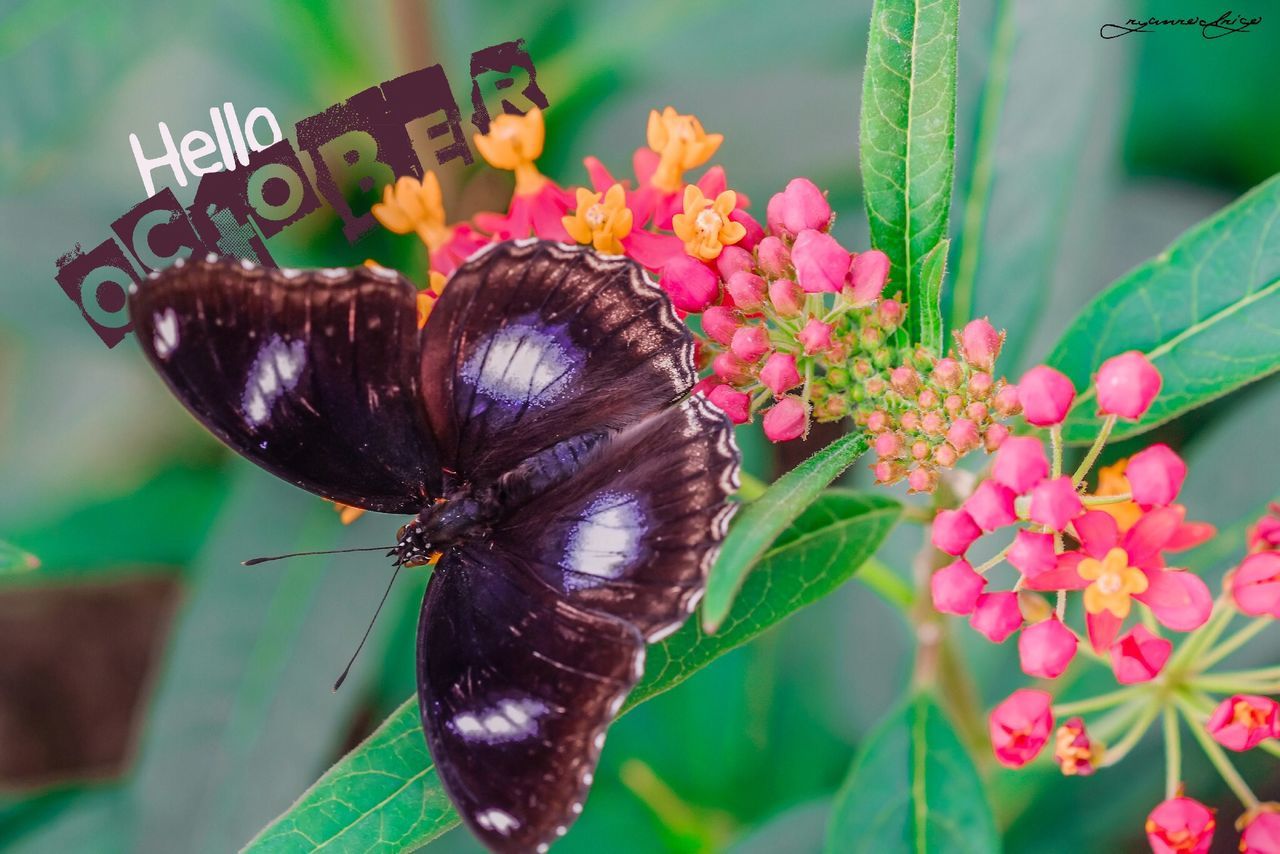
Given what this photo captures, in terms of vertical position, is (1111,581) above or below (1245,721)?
above

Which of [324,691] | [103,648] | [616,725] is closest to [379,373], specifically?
[324,691]

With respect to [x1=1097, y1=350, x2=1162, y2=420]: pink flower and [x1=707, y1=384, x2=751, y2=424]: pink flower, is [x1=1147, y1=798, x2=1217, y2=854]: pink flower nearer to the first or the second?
[x1=1097, y1=350, x2=1162, y2=420]: pink flower

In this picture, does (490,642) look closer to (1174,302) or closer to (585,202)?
(585,202)

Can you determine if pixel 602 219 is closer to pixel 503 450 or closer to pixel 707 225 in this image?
pixel 707 225

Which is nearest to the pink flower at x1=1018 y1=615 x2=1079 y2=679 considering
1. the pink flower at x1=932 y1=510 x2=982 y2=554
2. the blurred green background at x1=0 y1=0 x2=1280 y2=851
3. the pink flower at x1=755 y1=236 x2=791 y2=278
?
the pink flower at x1=932 y1=510 x2=982 y2=554

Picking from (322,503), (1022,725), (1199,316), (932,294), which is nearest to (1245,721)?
(1022,725)

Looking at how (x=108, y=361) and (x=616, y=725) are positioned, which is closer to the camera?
(x=616, y=725)

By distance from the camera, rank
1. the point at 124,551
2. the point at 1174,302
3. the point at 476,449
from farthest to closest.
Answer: the point at 124,551
the point at 476,449
the point at 1174,302
